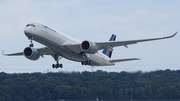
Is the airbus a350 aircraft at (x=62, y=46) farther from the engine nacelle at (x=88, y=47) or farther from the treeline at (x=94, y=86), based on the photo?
the treeline at (x=94, y=86)

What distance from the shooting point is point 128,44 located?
144ft

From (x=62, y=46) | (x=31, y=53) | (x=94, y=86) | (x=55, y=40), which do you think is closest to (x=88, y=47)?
(x=62, y=46)

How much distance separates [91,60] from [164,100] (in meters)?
14.3

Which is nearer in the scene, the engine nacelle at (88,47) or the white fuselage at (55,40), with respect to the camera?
the white fuselage at (55,40)

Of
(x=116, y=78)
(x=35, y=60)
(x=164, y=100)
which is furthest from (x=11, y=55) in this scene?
(x=164, y=100)

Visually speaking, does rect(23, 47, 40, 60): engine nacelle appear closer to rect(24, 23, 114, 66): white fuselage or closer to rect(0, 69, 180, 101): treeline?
rect(24, 23, 114, 66): white fuselage

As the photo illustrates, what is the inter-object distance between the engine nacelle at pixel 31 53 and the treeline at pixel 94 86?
5173mm

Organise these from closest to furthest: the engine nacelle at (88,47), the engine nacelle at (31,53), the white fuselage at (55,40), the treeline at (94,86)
Answer: 1. the white fuselage at (55,40)
2. the engine nacelle at (88,47)
3. the engine nacelle at (31,53)
4. the treeline at (94,86)

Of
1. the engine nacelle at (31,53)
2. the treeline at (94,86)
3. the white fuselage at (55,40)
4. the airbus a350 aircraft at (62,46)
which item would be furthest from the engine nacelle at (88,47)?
the treeline at (94,86)

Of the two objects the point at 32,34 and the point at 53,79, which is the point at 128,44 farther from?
the point at 53,79

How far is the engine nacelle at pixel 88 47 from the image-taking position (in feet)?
139

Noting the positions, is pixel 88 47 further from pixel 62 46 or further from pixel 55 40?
pixel 55 40

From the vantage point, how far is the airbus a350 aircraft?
133ft

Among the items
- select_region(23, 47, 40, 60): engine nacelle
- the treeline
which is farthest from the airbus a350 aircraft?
the treeline
